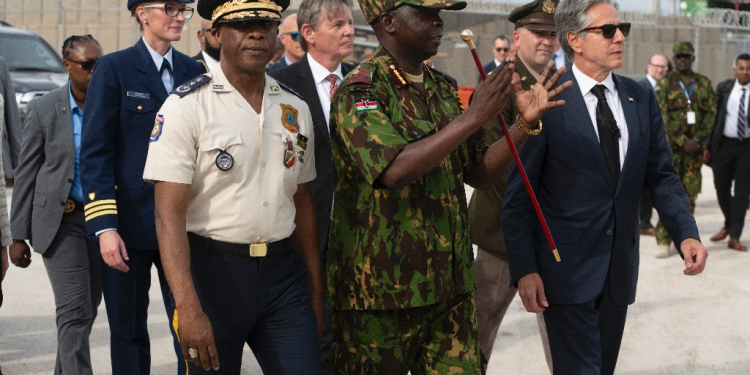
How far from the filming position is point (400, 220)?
328 centimetres

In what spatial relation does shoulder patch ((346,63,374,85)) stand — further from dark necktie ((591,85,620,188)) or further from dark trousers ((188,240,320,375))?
dark necktie ((591,85,620,188))

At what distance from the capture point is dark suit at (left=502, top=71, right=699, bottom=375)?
3.87 m

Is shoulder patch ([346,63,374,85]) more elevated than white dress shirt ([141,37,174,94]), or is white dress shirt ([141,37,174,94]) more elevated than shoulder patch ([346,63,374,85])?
shoulder patch ([346,63,374,85])

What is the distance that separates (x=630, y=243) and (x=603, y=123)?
529mm

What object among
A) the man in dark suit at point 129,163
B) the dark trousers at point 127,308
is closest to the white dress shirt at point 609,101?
the man in dark suit at point 129,163

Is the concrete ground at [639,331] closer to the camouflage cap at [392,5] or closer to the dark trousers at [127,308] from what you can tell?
the dark trousers at [127,308]

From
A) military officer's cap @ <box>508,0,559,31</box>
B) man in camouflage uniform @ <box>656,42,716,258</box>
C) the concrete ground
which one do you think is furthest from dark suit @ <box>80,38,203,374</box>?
man in camouflage uniform @ <box>656,42,716,258</box>

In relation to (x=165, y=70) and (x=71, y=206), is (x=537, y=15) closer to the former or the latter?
(x=165, y=70)

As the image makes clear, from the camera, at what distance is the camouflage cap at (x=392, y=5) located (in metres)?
3.19

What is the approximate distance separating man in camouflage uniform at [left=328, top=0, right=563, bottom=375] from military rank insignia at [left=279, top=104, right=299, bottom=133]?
0.22 m

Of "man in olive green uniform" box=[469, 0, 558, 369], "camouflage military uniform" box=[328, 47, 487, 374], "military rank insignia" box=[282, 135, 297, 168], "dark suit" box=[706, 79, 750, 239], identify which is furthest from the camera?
"dark suit" box=[706, 79, 750, 239]

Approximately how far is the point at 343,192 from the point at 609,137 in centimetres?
121

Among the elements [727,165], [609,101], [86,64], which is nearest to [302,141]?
[609,101]

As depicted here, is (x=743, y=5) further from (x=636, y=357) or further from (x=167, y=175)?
(x=167, y=175)
